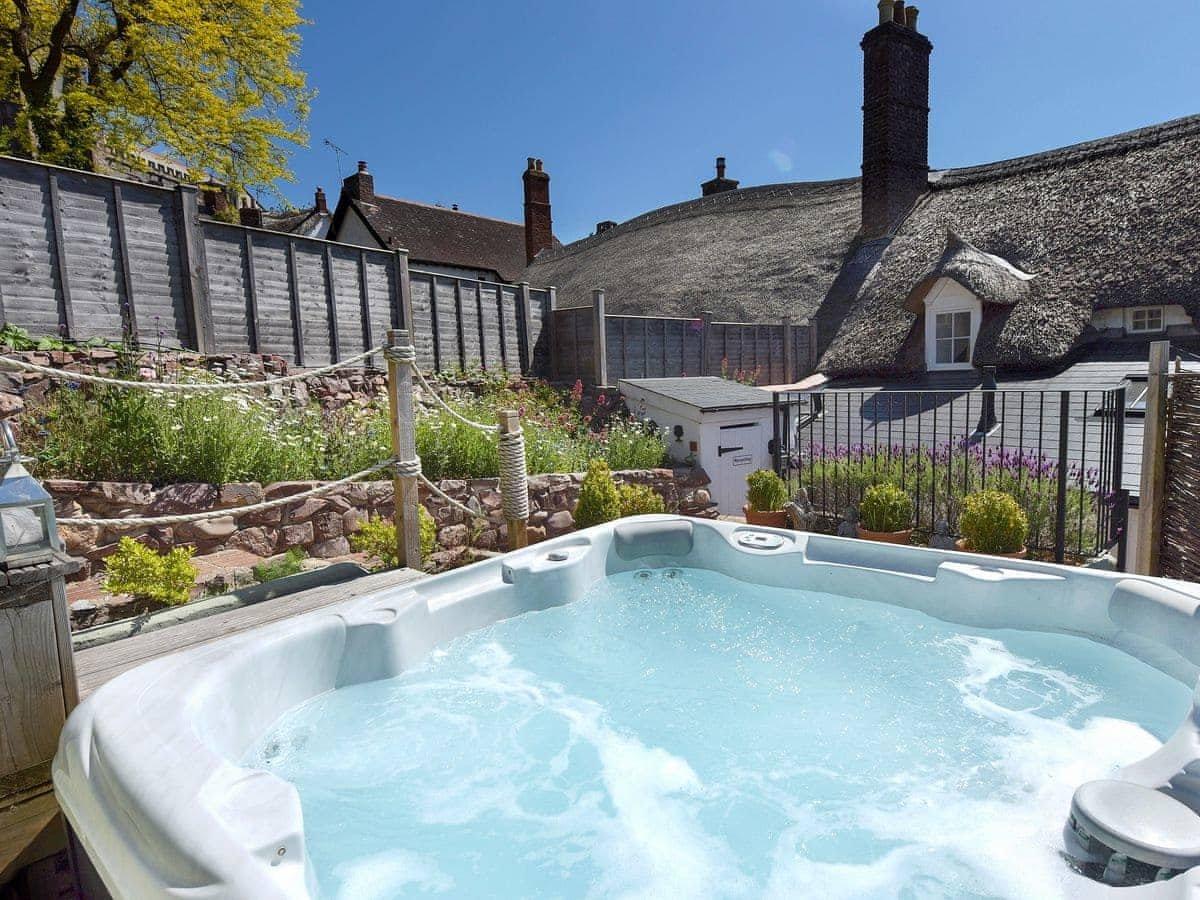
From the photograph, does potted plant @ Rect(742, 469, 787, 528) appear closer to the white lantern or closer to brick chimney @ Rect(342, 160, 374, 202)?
the white lantern

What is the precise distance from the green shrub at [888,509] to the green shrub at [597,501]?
6.68 feet

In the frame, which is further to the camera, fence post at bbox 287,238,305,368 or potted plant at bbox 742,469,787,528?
fence post at bbox 287,238,305,368

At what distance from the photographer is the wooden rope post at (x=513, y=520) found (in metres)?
4.43

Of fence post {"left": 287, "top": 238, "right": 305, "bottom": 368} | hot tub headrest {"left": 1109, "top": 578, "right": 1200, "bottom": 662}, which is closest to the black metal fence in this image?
hot tub headrest {"left": 1109, "top": 578, "right": 1200, "bottom": 662}

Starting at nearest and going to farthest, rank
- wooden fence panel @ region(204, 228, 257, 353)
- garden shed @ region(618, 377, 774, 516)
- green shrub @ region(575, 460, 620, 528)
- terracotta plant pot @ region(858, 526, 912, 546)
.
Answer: terracotta plant pot @ region(858, 526, 912, 546) < green shrub @ region(575, 460, 620, 528) < wooden fence panel @ region(204, 228, 257, 353) < garden shed @ region(618, 377, 774, 516)

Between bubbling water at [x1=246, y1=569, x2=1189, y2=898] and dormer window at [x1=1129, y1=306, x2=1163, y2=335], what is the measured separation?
778 centimetres

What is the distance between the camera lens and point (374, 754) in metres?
2.43

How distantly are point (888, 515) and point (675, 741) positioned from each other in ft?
10.5

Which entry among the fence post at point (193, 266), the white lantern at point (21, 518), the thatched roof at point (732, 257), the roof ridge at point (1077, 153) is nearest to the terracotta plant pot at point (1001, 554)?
the white lantern at point (21, 518)

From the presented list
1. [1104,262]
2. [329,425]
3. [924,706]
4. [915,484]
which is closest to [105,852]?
[924,706]

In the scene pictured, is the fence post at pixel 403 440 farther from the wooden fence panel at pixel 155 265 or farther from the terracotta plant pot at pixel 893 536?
the wooden fence panel at pixel 155 265

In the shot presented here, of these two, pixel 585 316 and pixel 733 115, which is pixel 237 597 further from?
pixel 733 115

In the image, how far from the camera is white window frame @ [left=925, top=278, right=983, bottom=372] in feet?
30.9

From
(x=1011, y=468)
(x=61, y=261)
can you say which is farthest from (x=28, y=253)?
(x=1011, y=468)
